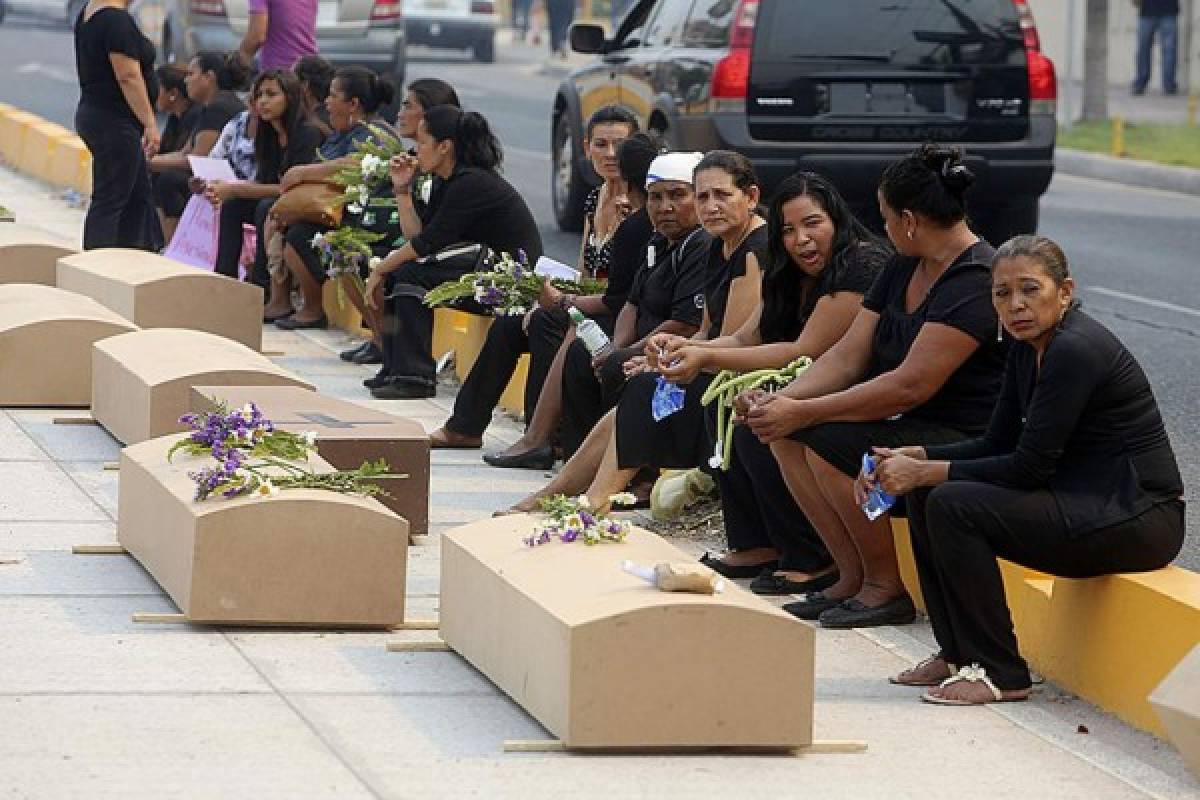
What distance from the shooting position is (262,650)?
7.16 metres

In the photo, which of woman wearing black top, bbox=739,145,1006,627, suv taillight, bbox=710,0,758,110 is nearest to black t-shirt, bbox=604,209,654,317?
woman wearing black top, bbox=739,145,1006,627

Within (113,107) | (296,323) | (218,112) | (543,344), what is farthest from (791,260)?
(218,112)

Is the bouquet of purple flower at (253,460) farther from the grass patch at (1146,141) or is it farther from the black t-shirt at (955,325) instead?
the grass patch at (1146,141)

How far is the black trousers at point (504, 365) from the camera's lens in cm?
1055

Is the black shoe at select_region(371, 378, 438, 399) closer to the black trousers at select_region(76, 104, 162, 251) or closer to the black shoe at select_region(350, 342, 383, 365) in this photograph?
the black shoe at select_region(350, 342, 383, 365)

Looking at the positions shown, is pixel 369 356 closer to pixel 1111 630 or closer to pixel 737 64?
pixel 737 64

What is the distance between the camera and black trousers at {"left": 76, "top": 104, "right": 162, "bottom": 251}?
47.5ft

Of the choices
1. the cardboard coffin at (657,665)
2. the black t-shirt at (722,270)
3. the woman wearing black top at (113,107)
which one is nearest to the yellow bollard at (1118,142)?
the woman wearing black top at (113,107)

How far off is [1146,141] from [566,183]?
33.1ft

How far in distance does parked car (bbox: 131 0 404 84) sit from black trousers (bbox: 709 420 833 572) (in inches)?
707

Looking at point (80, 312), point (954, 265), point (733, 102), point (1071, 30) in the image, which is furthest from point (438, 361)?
→ point (1071, 30)

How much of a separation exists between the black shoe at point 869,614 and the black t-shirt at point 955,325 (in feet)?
1.82

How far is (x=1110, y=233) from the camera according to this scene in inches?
765

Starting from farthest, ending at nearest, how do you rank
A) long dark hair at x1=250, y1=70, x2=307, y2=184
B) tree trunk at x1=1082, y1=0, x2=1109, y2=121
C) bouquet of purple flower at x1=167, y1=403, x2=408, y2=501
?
1. tree trunk at x1=1082, y1=0, x2=1109, y2=121
2. long dark hair at x1=250, y1=70, x2=307, y2=184
3. bouquet of purple flower at x1=167, y1=403, x2=408, y2=501
